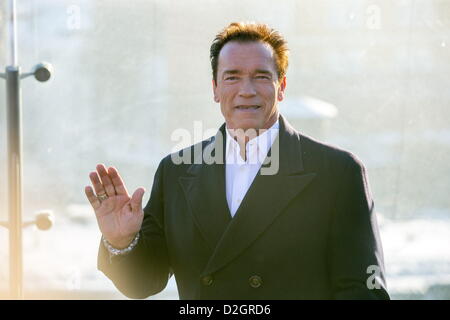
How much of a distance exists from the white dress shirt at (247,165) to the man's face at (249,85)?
0.04 m

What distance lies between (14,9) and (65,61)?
0.25 m

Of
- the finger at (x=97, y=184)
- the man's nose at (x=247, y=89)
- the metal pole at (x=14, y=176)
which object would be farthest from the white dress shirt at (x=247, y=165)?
the metal pole at (x=14, y=176)

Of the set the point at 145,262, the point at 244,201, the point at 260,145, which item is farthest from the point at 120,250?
the point at 260,145

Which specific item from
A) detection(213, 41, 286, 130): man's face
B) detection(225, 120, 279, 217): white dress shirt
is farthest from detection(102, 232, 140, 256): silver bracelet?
detection(213, 41, 286, 130): man's face

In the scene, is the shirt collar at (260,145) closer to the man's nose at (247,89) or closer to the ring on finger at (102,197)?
the man's nose at (247,89)

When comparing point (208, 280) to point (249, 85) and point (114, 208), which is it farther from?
point (249, 85)

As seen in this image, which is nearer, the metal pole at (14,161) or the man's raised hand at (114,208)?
the man's raised hand at (114,208)

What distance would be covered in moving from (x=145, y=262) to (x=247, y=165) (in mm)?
371

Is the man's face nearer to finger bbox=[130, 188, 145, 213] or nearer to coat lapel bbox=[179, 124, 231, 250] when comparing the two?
coat lapel bbox=[179, 124, 231, 250]

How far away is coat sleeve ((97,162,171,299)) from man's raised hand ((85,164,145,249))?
6 cm

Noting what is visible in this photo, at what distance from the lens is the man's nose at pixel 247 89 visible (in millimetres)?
1510
